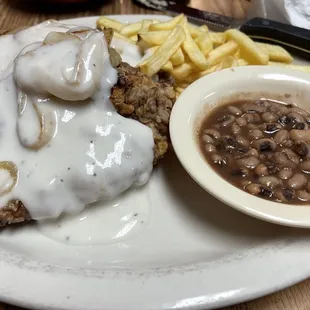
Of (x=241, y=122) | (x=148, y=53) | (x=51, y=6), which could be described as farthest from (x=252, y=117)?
(x=51, y=6)

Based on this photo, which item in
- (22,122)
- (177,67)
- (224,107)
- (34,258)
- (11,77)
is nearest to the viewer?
(34,258)

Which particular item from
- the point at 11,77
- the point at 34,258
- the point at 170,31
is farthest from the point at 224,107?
the point at 34,258

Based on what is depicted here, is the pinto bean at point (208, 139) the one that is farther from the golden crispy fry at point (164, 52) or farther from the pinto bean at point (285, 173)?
the golden crispy fry at point (164, 52)

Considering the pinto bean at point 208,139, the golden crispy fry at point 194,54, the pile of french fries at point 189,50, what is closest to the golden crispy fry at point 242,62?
the pile of french fries at point 189,50

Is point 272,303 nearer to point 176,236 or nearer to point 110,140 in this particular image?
point 176,236

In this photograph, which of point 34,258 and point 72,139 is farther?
A: point 72,139

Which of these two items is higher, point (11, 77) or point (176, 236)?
point (11, 77)

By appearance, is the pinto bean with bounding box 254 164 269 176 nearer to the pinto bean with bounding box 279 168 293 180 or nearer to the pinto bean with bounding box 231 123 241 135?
the pinto bean with bounding box 279 168 293 180
